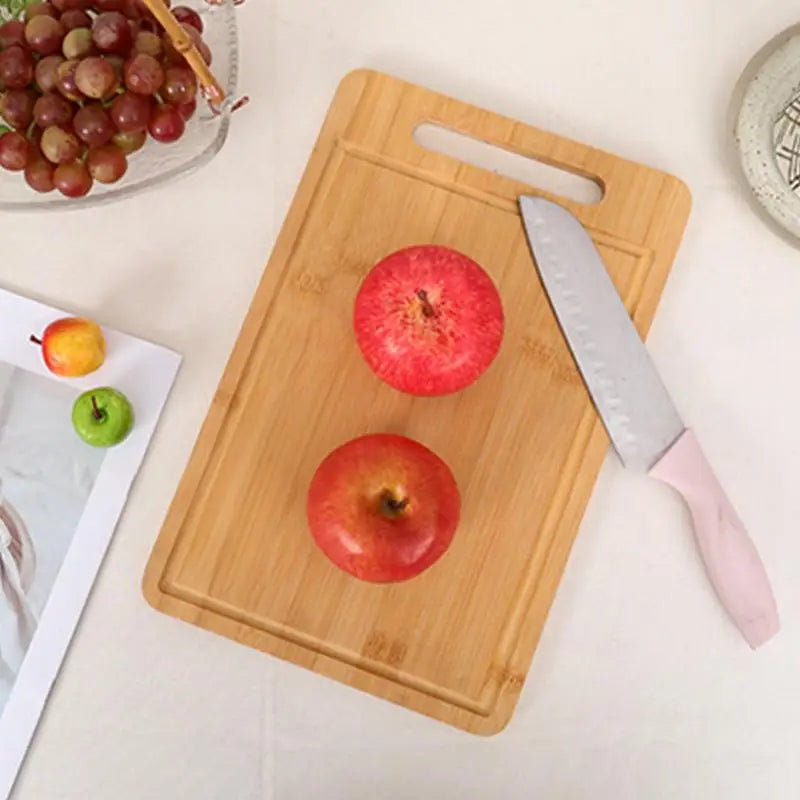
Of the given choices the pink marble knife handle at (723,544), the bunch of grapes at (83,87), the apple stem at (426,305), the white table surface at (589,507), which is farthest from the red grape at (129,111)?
the pink marble knife handle at (723,544)

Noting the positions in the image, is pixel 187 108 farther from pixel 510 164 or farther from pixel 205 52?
pixel 510 164

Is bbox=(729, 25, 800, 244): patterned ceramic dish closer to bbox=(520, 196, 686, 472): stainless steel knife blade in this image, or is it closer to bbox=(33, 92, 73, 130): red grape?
bbox=(520, 196, 686, 472): stainless steel knife blade

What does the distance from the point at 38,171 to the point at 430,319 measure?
31 cm

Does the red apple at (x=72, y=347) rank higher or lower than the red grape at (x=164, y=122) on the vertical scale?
lower

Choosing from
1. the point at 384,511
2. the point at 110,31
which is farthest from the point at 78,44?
the point at 384,511

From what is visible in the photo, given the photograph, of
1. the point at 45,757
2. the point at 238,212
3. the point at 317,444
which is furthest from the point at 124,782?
the point at 238,212

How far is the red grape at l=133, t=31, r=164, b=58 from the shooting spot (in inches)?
26.9

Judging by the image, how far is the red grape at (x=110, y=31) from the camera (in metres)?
0.67

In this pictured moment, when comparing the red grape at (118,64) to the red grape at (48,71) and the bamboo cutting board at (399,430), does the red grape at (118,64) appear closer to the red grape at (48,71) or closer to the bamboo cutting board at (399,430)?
the red grape at (48,71)

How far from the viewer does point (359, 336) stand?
2.40 feet

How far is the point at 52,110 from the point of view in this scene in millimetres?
673

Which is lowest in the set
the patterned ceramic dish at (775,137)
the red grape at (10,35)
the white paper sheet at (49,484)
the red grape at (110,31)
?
the white paper sheet at (49,484)

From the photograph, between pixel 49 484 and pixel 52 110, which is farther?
pixel 49 484

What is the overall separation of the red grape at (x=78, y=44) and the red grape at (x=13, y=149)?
70mm
